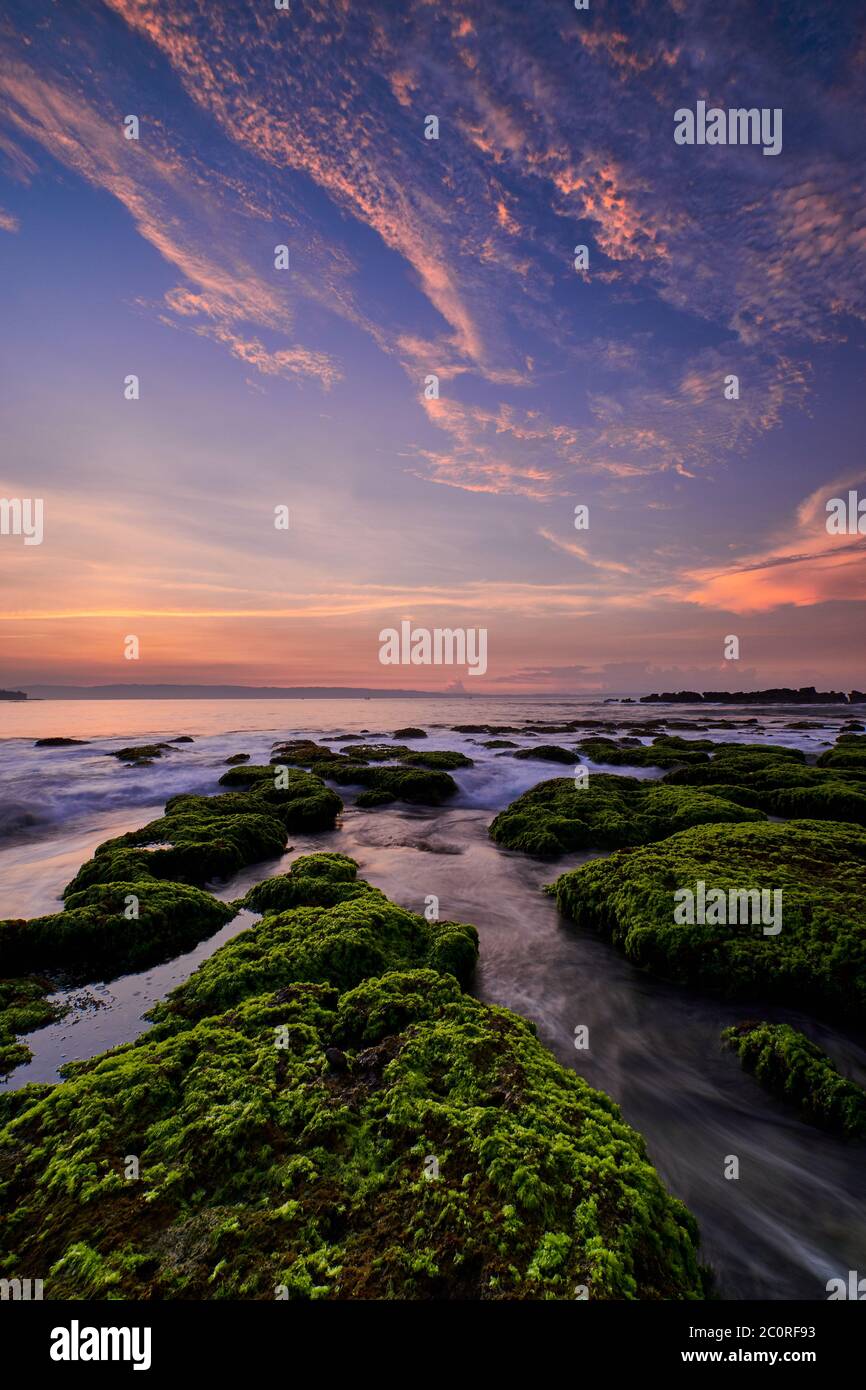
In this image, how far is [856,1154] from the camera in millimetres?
4105

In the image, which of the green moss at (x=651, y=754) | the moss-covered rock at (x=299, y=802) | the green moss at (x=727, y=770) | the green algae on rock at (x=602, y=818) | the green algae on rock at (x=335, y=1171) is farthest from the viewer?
the green moss at (x=651, y=754)

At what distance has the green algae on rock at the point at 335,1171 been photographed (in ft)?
8.22

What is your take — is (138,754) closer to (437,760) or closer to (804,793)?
(437,760)

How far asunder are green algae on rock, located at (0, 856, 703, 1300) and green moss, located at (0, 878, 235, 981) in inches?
93.3

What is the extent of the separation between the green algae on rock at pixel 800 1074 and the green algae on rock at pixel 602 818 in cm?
663

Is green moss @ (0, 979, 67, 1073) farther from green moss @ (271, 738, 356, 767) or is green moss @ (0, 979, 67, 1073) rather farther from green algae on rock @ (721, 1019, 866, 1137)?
green moss @ (271, 738, 356, 767)

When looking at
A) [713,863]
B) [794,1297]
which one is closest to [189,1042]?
[794,1297]

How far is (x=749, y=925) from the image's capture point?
6.66 metres

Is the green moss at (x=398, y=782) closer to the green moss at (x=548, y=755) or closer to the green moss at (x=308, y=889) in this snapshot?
the green moss at (x=548, y=755)

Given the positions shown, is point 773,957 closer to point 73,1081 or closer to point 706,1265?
point 706,1265

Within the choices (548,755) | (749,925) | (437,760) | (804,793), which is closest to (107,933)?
(749,925)

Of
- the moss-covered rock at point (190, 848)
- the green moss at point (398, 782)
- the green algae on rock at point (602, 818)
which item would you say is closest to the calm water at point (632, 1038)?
the moss-covered rock at point (190, 848)

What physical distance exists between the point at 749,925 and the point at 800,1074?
7.04 ft

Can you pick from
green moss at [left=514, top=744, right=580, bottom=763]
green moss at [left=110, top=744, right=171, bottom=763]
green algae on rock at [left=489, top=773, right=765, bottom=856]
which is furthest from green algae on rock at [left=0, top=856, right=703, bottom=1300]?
green moss at [left=110, top=744, right=171, bottom=763]
